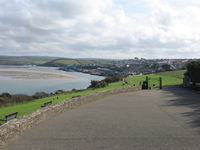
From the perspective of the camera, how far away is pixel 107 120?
34.8 feet

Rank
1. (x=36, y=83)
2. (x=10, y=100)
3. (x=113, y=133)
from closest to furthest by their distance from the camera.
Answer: (x=113, y=133), (x=10, y=100), (x=36, y=83)

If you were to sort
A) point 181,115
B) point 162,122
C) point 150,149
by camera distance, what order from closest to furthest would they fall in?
point 150,149 → point 162,122 → point 181,115

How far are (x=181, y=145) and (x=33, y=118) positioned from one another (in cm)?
568

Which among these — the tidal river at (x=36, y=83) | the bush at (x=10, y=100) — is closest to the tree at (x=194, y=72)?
the bush at (x=10, y=100)

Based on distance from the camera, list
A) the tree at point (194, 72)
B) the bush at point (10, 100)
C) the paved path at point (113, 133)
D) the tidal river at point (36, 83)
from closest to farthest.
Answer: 1. the paved path at point (113, 133)
2. the bush at point (10, 100)
3. the tree at point (194, 72)
4. the tidal river at point (36, 83)

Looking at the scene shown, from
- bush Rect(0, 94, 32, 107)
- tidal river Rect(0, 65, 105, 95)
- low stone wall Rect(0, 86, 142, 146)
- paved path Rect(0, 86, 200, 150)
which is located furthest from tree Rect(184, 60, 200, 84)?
tidal river Rect(0, 65, 105, 95)

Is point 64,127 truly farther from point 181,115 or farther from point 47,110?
point 181,115

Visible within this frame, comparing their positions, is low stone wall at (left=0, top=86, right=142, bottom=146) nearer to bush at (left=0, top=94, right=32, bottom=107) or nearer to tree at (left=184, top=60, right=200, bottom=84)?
bush at (left=0, top=94, right=32, bottom=107)

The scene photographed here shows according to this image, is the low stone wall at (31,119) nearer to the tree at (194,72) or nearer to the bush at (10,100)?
the bush at (10,100)

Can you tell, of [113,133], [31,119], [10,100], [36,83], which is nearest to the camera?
[113,133]

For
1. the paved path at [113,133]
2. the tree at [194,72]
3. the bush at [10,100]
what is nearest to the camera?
the paved path at [113,133]

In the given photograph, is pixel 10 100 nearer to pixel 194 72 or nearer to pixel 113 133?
pixel 113 133

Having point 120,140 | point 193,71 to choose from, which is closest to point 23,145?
point 120,140

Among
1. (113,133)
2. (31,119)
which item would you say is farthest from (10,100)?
(113,133)
